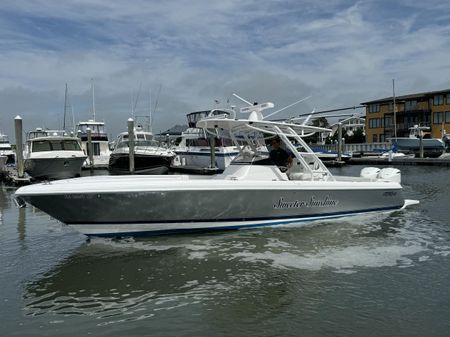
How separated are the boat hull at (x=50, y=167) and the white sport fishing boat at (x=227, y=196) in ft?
56.0

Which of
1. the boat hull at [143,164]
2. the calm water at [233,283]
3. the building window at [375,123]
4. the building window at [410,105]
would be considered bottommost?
the calm water at [233,283]

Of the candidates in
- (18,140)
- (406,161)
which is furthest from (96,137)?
(406,161)

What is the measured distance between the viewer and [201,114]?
124 ft

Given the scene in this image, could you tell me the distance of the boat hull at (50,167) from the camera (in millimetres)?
25844

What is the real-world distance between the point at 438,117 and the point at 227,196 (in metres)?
60.9

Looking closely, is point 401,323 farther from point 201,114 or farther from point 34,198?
point 201,114

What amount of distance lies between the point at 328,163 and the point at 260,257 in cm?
3548

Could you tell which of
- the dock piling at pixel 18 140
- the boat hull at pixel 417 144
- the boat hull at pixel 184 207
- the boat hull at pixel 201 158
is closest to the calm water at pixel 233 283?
the boat hull at pixel 184 207

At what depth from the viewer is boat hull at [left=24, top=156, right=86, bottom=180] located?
25844 millimetres

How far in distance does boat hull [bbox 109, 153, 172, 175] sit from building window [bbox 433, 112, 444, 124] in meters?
47.3

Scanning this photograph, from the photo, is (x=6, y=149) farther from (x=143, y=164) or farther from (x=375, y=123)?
(x=375, y=123)

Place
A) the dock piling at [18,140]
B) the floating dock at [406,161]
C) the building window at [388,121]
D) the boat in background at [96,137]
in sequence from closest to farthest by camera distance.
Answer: the dock piling at [18,140]
the floating dock at [406,161]
the boat in background at [96,137]
the building window at [388,121]

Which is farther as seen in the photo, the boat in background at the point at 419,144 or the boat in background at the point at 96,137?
the boat in background at the point at 419,144

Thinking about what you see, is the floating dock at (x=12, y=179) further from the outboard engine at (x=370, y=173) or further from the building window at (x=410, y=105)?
the building window at (x=410, y=105)
